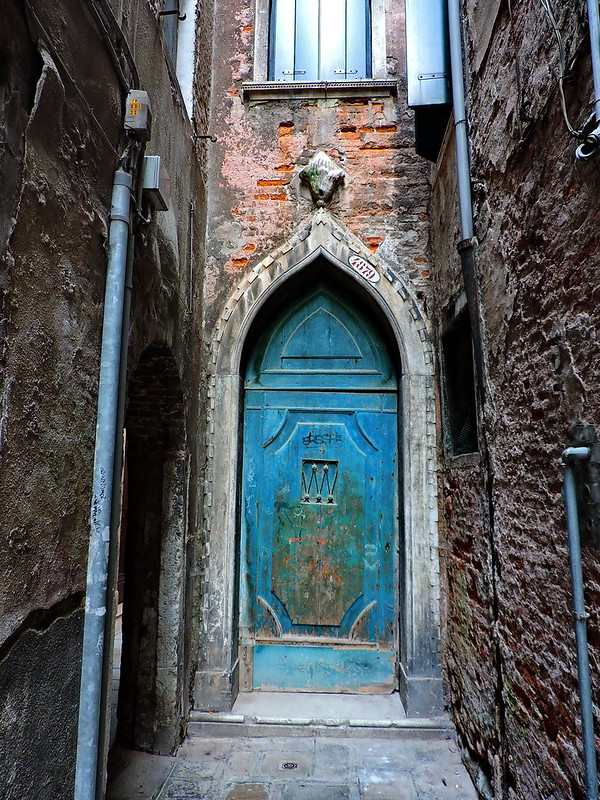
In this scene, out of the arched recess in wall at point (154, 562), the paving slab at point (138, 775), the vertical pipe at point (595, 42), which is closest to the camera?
the vertical pipe at point (595, 42)

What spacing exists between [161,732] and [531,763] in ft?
6.66

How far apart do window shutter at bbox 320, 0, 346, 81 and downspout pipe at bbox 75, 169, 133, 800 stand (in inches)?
115

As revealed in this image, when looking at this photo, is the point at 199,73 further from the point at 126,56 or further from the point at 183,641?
the point at 183,641

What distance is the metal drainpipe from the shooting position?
1.69m

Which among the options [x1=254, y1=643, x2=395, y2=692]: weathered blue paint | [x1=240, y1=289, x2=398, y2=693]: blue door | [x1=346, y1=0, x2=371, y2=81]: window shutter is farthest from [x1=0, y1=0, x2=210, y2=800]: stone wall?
[x1=346, y1=0, x2=371, y2=81]: window shutter

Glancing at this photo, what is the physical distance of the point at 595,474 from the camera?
1.74m

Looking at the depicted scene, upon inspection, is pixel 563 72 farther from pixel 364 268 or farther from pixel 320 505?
pixel 320 505

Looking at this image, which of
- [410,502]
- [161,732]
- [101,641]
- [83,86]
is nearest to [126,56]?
[83,86]

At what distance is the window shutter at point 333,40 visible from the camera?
4.36m

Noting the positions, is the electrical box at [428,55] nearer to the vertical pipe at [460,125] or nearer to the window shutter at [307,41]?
the vertical pipe at [460,125]

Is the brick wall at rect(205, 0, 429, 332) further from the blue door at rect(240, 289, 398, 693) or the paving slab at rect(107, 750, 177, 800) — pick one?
the paving slab at rect(107, 750, 177, 800)

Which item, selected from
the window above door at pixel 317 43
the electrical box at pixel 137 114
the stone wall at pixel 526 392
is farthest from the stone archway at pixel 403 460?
the electrical box at pixel 137 114

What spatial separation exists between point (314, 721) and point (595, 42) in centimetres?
363

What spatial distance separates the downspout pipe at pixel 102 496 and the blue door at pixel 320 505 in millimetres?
2163
